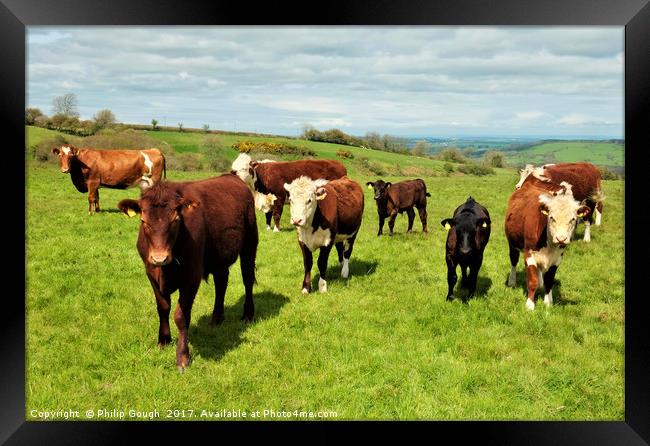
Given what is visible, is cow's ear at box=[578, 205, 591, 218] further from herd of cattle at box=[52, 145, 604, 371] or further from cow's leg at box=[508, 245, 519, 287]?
cow's leg at box=[508, 245, 519, 287]

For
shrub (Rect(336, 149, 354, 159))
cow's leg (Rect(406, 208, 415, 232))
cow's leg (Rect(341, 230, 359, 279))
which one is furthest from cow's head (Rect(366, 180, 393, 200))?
cow's leg (Rect(341, 230, 359, 279))

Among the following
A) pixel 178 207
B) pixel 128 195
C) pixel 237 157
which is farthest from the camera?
pixel 128 195

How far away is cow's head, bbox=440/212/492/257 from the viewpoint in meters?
6.94

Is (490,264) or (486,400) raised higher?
(490,264)

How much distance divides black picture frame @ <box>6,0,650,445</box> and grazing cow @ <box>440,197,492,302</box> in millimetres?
2680

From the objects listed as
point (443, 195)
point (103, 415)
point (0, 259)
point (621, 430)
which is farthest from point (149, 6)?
point (443, 195)

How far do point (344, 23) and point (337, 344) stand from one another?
3.51 m

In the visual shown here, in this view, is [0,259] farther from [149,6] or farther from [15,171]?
[149,6]

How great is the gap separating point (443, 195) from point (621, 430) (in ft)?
44.1

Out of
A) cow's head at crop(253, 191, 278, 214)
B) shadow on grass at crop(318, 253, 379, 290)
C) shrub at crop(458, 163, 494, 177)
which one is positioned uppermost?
shrub at crop(458, 163, 494, 177)

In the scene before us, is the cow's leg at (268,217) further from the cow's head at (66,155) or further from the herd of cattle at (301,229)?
the cow's head at (66,155)

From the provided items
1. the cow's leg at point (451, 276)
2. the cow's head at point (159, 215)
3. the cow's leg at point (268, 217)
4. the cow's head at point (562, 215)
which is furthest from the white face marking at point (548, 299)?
the cow's leg at point (268, 217)

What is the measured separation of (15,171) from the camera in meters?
4.36

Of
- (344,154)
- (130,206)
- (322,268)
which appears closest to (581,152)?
(322,268)
